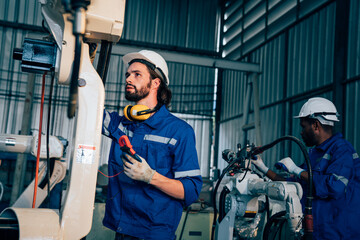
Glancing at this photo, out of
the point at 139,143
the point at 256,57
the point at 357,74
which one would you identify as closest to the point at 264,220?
the point at 139,143

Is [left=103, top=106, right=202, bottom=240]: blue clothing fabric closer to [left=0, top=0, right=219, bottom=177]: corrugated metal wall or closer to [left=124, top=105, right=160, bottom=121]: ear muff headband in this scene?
[left=124, top=105, right=160, bottom=121]: ear muff headband

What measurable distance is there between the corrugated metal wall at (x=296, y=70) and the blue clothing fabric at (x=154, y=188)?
400 cm

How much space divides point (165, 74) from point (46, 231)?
130 cm

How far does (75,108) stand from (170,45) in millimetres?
9310

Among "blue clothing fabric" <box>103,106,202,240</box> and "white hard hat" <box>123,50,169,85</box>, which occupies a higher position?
"white hard hat" <box>123,50,169,85</box>

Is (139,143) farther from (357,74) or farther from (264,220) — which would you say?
(357,74)

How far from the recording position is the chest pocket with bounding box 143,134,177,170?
1945 millimetres

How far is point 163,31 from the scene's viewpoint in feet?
34.0

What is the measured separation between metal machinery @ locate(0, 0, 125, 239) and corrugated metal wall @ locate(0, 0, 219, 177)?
832 centimetres

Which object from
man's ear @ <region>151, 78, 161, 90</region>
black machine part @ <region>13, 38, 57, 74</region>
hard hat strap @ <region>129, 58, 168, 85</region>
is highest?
hard hat strap @ <region>129, 58, 168, 85</region>

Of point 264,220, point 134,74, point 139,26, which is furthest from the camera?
point 139,26

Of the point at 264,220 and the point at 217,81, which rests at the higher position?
the point at 217,81

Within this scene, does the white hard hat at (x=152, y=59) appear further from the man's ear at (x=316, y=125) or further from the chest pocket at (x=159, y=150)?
the man's ear at (x=316, y=125)

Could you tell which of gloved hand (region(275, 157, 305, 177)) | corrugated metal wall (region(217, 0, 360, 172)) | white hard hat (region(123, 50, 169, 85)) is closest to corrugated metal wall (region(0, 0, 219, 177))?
corrugated metal wall (region(217, 0, 360, 172))
